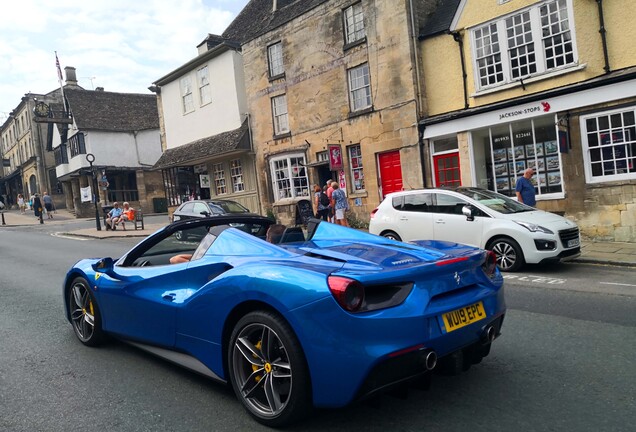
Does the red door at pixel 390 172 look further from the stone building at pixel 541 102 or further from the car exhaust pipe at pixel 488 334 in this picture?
the car exhaust pipe at pixel 488 334

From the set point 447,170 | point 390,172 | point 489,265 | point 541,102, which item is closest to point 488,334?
point 489,265

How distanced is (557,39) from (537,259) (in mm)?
7138

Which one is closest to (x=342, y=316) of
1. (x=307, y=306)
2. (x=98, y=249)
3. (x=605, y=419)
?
(x=307, y=306)

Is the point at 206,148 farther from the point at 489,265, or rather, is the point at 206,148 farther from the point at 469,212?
the point at 489,265

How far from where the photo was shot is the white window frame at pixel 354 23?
1688 centimetres

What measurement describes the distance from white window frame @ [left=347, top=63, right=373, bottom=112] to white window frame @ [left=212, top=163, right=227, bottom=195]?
29.8 feet

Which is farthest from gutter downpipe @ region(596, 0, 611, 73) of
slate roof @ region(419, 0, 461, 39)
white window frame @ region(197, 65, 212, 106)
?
white window frame @ region(197, 65, 212, 106)

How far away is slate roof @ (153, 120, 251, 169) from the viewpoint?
21.5 m

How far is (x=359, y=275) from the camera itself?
285cm

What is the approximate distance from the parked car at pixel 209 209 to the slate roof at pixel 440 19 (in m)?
8.12

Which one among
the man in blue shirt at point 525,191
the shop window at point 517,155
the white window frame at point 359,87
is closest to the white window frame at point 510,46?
the shop window at point 517,155

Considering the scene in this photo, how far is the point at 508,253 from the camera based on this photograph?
8.77 metres

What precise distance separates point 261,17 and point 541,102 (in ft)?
49.4

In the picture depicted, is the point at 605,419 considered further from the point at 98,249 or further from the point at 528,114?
the point at 98,249
